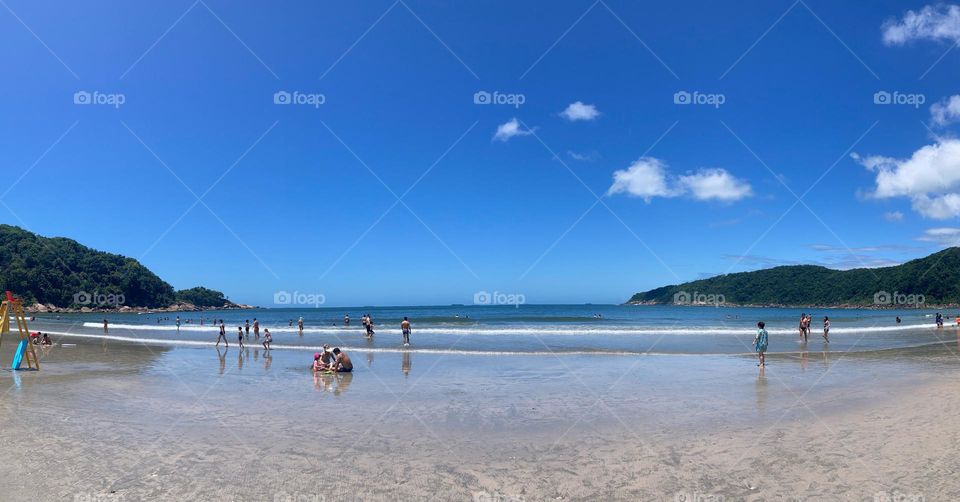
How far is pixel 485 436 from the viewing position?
10477mm

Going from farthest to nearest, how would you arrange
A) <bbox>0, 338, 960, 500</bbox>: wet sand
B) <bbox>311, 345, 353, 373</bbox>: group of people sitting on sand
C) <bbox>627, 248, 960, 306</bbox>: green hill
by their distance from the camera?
1. <bbox>627, 248, 960, 306</bbox>: green hill
2. <bbox>311, 345, 353, 373</bbox>: group of people sitting on sand
3. <bbox>0, 338, 960, 500</bbox>: wet sand

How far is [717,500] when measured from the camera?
6.91 meters

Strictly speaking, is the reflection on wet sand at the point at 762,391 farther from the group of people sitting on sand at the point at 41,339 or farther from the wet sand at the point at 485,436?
the group of people sitting on sand at the point at 41,339

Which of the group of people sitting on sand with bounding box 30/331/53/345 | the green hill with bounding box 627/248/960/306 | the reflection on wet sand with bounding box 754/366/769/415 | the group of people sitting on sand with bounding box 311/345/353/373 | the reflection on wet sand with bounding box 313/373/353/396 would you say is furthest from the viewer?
the green hill with bounding box 627/248/960/306

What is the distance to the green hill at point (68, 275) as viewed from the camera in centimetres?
12306

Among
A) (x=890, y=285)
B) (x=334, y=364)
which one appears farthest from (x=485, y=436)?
(x=890, y=285)

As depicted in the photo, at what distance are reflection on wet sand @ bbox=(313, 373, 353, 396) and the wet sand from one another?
0.14 m

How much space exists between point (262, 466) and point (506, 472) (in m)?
4.14

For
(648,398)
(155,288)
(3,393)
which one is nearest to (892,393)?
(648,398)

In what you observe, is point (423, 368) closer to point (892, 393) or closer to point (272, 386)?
point (272, 386)

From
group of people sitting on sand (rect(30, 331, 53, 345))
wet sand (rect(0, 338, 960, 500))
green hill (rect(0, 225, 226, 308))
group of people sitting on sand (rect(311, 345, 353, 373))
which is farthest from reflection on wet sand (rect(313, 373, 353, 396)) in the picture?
green hill (rect(0, 225, 226, 308))

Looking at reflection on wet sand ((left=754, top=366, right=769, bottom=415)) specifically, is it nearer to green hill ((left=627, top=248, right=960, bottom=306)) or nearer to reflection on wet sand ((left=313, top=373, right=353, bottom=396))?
reflection on wet sand ((left=313, top=373, right=353, bottom=396))

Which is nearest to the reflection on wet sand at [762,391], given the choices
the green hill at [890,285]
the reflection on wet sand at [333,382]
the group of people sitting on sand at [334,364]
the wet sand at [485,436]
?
the wet sand at [485,436]

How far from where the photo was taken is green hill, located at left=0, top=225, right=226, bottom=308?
404ft
